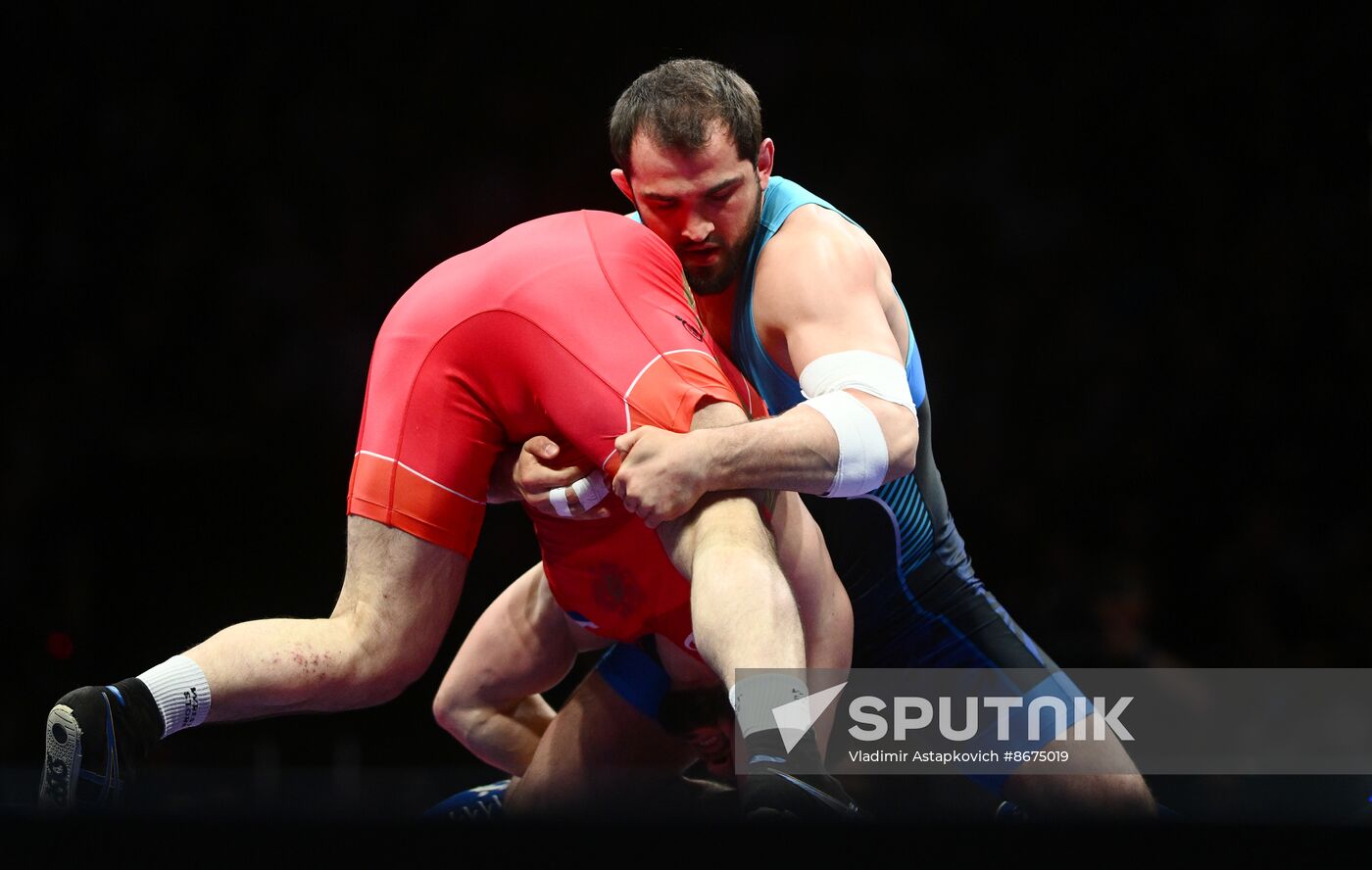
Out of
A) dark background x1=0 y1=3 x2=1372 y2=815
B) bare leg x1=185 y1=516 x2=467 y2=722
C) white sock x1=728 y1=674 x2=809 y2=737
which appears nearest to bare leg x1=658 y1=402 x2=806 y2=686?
white sock x1=728 y1=674 x2=809 y2=737

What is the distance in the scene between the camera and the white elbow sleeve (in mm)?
1699

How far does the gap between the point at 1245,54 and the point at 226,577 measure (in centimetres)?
349

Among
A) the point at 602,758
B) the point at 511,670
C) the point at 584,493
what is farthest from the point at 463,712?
the point at 584,493

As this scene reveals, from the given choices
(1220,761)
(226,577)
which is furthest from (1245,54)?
(226,577)

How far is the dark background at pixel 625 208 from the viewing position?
374 centimetres

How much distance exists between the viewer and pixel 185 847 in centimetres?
82

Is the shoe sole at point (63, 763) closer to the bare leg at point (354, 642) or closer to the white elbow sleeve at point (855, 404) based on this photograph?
the bare leg at point (354, 642)

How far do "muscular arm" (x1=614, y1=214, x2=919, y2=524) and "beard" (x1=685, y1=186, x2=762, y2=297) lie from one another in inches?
3.0

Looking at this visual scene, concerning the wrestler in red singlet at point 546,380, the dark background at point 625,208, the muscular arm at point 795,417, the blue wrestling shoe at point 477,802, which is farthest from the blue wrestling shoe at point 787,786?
the dark background at point 625,208

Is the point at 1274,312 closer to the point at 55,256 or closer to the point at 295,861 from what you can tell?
the point at 55,256

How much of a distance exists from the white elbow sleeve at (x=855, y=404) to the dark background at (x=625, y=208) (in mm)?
2114

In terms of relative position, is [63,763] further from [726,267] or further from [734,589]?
[726,267]

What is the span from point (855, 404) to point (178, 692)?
33.9 inches

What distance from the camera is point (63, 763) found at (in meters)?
1.47
